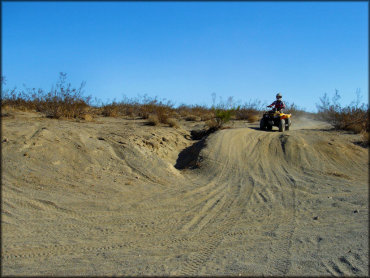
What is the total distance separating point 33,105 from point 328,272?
420 inches

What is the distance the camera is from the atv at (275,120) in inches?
519

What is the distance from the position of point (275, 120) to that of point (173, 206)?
8537 mm

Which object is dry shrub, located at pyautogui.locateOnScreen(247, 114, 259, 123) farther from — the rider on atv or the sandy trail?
the sandy trail

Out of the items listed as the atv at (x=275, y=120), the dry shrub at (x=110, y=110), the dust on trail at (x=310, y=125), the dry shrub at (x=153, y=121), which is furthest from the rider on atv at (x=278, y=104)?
the dry shrub at (x=110, y=110)

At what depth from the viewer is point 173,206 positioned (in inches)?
252

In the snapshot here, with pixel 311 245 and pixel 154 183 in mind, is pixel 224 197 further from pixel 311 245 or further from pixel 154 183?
pixel 311 245

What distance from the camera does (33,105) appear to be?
11547 mm

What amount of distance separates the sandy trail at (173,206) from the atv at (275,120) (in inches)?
111

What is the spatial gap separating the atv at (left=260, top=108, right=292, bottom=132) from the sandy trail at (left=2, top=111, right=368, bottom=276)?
111 inches

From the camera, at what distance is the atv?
43.2 feet

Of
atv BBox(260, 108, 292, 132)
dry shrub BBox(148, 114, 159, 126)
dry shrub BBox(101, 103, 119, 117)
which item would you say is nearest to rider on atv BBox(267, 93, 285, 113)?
atv BBox(260, 108, 292, 132)

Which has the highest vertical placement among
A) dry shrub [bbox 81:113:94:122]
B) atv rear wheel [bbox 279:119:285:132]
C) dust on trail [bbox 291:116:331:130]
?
dust on trail [bbox 291:116:331:130]

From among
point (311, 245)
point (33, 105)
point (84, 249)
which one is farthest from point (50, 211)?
point (33, 105)

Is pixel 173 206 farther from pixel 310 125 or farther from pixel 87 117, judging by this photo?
pixel 310 125
